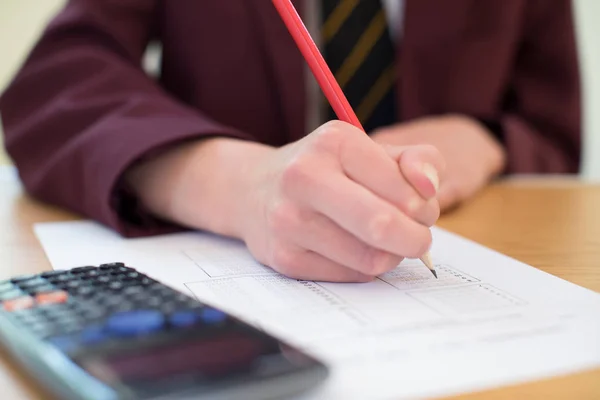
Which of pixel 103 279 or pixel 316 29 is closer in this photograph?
pixel 103 279

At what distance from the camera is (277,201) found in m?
0.33

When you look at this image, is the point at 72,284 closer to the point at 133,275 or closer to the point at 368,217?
the point at 133,275

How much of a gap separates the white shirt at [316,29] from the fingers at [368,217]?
16.0 inches

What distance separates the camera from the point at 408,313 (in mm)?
278

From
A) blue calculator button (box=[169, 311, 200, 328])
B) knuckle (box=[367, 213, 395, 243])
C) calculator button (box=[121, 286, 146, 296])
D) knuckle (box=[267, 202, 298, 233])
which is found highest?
knuckle (box=[367, 213, 395, 243])

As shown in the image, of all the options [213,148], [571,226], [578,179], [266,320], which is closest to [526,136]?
[578,179]

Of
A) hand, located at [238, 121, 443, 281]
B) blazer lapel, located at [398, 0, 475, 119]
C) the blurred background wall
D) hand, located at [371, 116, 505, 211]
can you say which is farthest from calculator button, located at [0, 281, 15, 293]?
the blurred background wall

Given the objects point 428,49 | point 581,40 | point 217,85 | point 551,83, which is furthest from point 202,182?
point 581,40

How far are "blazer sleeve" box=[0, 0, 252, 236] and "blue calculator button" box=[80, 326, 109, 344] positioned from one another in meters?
0.21

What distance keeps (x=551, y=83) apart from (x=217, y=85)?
0.42 m

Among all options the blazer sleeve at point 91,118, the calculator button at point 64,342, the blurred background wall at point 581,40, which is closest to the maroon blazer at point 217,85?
the blazer sleeve at point 91,118

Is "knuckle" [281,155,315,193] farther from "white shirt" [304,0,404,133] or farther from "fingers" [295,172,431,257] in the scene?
"white shirt" [304,0,404,133]

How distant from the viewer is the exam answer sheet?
22cm

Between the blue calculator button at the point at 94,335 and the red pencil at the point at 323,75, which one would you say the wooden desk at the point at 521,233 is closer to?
the blue calculator button at the point at 94,335
